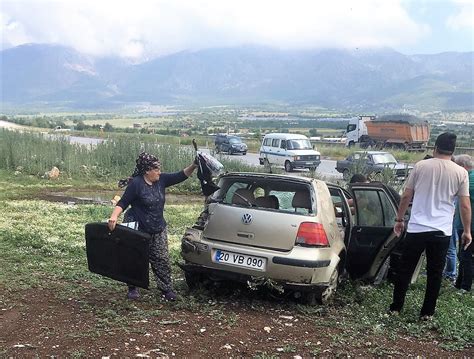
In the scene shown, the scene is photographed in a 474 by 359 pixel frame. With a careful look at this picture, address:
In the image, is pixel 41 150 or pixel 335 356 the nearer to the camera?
pixel 335 356

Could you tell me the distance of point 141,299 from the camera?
235 inches

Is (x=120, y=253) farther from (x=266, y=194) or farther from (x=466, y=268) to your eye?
(x=466, y=268)

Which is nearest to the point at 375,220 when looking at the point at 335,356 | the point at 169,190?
the point at 335,356

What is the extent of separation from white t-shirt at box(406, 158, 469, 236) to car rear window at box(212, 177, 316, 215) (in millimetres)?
1135

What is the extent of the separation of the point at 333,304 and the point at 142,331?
7.59ft

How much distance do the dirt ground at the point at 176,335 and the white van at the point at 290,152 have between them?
26.7 meters

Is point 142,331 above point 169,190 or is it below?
above

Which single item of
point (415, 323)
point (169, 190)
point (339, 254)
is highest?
point (339, 254)

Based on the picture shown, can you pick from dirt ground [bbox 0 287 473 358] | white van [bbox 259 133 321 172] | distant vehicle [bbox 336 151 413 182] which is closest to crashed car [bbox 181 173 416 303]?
dirt ground [bbox 0 287 473 358]

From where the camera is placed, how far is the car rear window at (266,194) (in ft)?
19.8

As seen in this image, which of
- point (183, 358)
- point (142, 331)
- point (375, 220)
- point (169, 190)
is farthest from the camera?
point (169, 190)

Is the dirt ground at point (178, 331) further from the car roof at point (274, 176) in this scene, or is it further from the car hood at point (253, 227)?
the car roof at point (274, 176)

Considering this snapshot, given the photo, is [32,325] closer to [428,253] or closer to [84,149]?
[428,253]

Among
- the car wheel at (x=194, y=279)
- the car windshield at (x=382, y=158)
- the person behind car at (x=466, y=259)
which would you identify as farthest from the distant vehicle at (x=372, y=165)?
the car wheel at (x=194, y=279)
